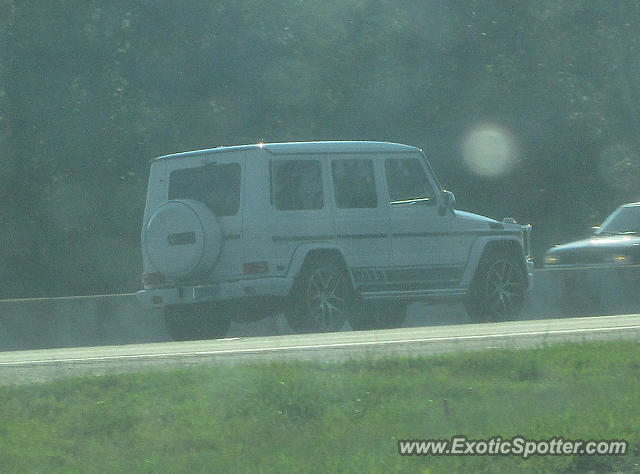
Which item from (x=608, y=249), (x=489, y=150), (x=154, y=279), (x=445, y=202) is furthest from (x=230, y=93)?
(x=154, y=279)

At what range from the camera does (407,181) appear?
12.7m

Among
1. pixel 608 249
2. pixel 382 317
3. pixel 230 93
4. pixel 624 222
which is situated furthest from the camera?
pixel 230 93

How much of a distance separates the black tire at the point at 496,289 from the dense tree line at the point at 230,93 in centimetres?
1516

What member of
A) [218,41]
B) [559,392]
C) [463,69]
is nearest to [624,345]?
[559,392]

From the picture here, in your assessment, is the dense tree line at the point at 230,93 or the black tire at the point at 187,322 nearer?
the black tire at the point at 187,322

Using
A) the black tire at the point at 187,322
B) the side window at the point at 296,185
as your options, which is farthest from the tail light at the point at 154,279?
the side window at the point at 296,185

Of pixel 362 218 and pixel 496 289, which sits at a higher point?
pixel 362 218

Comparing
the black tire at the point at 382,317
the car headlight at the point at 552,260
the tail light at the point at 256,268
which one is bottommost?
the black tire at the point at 382,317

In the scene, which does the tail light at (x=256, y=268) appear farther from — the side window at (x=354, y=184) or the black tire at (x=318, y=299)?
the side window at (x=354, y=184)

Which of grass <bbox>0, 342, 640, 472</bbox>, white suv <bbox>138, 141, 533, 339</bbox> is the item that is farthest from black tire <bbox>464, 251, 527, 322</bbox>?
grass <bbox>0, 342, 640, 472</bbox>

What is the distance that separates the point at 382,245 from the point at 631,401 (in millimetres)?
5678

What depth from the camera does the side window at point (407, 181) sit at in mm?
12547

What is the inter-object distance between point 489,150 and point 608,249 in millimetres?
12933

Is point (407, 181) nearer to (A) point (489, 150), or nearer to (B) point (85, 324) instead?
(B) point (85, 324)
